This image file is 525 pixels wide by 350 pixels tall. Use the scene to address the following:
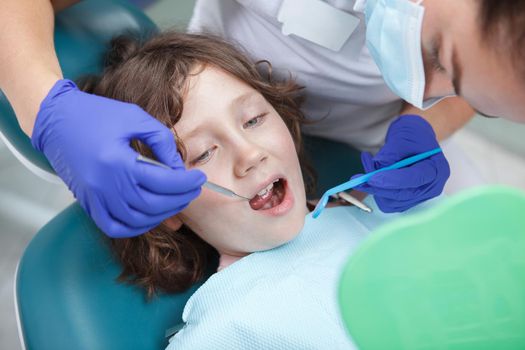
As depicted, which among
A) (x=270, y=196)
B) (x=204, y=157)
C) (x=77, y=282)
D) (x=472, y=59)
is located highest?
(x=472, y=59)

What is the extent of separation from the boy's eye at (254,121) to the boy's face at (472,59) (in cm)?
40

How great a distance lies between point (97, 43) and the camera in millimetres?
1423

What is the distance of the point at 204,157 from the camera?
115cm

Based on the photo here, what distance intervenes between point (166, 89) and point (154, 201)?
1.03 feet

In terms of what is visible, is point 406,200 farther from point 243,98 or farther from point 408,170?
point 243,98

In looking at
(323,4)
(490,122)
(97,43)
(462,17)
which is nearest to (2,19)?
(97,43)

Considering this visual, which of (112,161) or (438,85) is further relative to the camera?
(438,85)

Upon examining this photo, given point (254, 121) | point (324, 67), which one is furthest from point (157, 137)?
point (324, 67)

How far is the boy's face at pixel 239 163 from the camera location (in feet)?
3.71

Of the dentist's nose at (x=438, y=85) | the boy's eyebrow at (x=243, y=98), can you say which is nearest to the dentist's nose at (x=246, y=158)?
the boy's eyebrow at (x=243, y=98)

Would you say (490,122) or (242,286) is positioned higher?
(242,286)

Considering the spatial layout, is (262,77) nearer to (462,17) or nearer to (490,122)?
(462,17)

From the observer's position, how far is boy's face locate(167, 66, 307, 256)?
3.71 feet

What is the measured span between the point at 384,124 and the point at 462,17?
765mm
